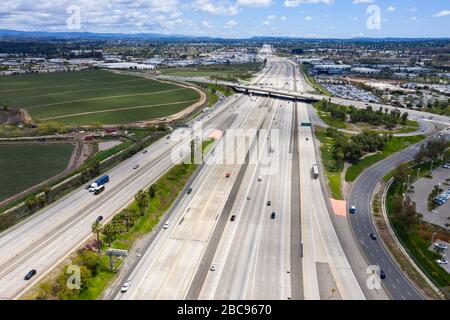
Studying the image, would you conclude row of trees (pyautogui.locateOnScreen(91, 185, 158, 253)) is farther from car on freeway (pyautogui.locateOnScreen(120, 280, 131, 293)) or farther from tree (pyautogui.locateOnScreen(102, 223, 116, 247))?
car on freeway (pyautogui.locateOnScreen(120, 280, 131, 293))

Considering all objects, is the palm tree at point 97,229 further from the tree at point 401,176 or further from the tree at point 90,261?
the tree at point 401,176

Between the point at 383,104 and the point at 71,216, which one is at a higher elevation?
the point at 383,104

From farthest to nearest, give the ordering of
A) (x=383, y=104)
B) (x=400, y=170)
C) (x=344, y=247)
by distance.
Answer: (x=383, y=104)
(x=400, y=170)
(x=344, y=247)

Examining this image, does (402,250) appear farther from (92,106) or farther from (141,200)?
(92,106)

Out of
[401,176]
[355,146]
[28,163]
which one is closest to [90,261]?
[28,163]

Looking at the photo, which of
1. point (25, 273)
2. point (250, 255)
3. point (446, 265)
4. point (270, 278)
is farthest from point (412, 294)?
point (25, 273)

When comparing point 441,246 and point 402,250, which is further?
point 441,246

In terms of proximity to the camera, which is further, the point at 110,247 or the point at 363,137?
the point at 363,137

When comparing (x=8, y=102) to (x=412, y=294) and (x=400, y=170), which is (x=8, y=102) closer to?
(x=400, y=170)
